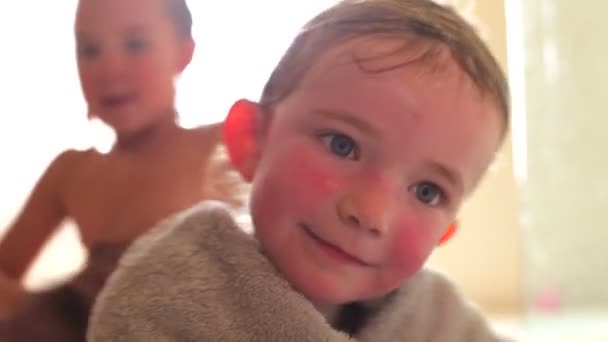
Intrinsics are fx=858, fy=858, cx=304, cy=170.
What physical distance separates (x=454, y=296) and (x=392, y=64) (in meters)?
0.25

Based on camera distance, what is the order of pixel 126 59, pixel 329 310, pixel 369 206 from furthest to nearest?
pixel 126 59 → pixel 329 310 → pixel 369 206

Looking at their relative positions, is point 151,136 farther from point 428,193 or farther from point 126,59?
point 428,193

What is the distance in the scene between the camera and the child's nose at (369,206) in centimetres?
52

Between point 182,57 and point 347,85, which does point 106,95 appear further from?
point 347,85

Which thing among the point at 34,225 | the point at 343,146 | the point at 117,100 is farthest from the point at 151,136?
the point at 343,146

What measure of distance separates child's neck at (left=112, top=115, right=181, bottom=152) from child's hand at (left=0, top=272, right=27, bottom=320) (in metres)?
0.15

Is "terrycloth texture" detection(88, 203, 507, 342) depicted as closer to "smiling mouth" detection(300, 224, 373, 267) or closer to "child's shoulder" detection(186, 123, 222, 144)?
"smiling mouth" detection(300, 224, 373, 267)

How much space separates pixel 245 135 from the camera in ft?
1.99

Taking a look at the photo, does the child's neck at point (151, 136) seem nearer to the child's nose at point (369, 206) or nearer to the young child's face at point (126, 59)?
the young child's face at point (126, 59)

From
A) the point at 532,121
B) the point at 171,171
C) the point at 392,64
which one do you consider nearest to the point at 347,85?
the point at 392,64

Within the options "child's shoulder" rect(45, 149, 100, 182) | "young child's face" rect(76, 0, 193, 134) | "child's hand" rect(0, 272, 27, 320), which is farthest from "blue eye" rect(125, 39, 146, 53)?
"child's hand" rect(0, 272, 27, 320)

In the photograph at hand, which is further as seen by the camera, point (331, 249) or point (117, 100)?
point (117, 100)

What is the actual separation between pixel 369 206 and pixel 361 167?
0.03 metres

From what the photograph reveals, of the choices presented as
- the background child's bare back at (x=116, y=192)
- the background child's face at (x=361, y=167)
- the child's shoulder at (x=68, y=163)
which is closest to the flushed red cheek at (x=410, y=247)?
the background child's face at (x=361, y=167)
